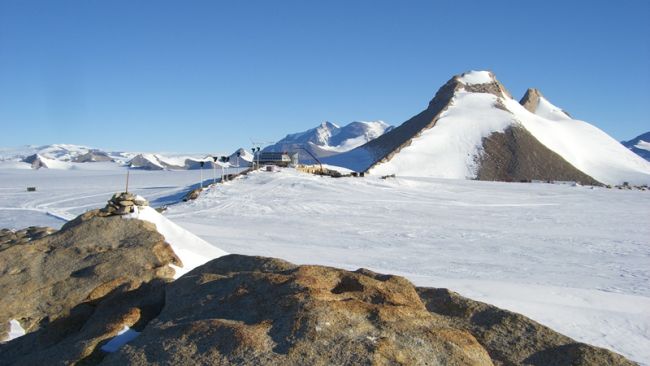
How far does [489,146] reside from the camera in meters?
71.7

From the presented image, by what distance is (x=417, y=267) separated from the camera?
13141 mm

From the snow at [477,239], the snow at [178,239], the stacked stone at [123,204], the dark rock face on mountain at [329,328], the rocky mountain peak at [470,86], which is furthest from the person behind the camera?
the rocky mountain peak at [470,86]

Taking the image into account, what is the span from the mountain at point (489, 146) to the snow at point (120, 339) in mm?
53786

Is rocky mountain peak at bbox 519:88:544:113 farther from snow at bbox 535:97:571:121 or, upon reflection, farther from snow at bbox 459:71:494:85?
snow at bbox 459:71:494:85

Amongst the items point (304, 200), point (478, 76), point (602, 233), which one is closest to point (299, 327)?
point (602, 233)

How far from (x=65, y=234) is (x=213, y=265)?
15.9 feet

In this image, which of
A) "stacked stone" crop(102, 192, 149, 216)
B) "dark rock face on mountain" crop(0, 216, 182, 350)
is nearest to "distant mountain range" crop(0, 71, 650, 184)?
"stacked stone" crop(102, 192, 149, 216)

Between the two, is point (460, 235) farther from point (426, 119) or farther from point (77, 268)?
point (426, 119)

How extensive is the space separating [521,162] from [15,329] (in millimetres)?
66264

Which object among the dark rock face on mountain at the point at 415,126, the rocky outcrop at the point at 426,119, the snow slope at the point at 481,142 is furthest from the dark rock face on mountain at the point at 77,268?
the dark rock face on mountain at the point at 415,126

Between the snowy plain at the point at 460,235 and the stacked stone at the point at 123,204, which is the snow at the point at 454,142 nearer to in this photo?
the snowy plain at the point at 460,235

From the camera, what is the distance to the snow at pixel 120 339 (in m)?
4.59

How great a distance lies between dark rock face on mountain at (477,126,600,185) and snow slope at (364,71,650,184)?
1.52 metres

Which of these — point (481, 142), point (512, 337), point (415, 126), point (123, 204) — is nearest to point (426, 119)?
point (415, 126)
